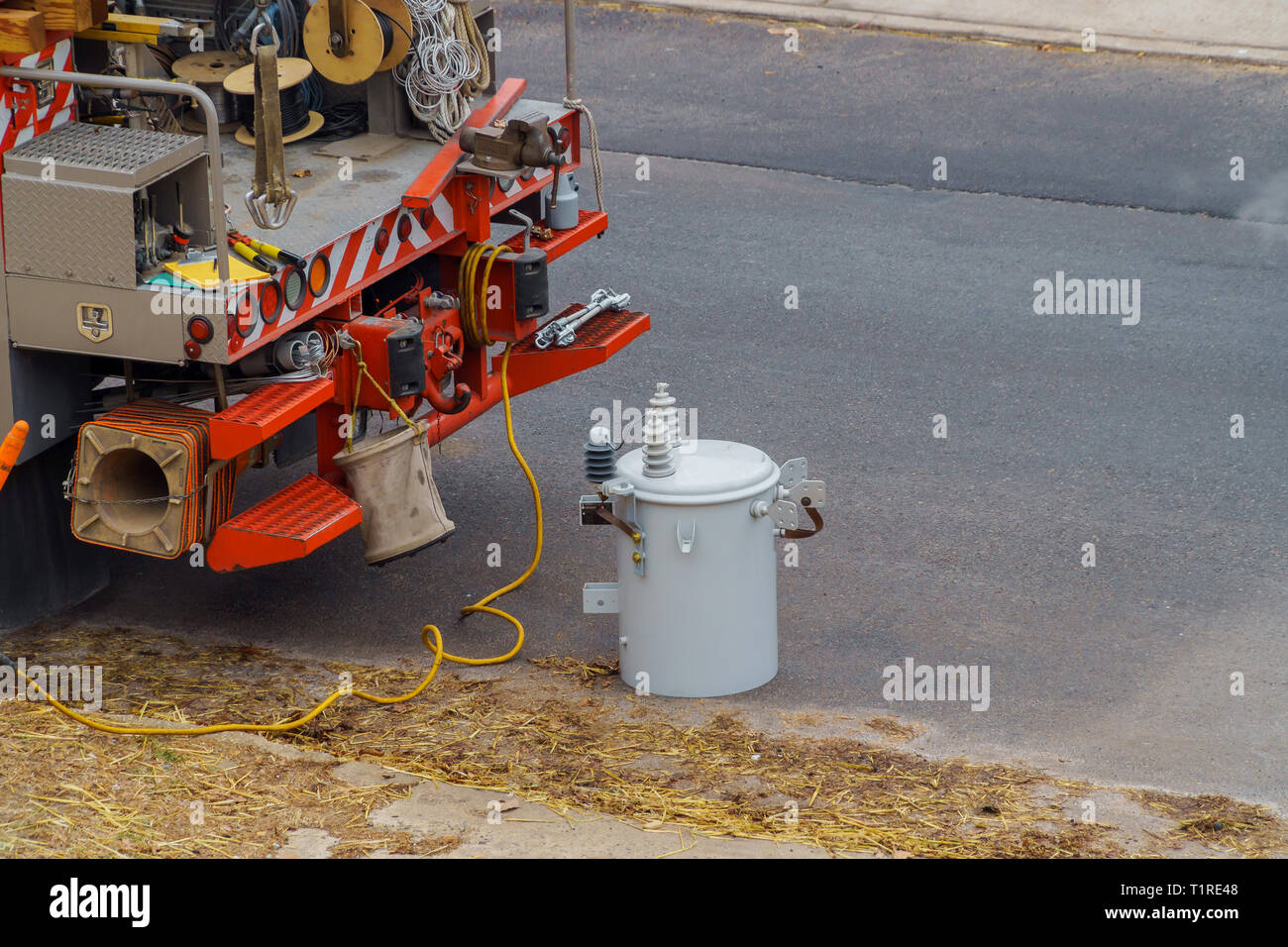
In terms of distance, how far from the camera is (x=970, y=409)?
339 inches

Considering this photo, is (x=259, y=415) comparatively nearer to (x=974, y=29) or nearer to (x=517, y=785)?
(x=517, y=785)

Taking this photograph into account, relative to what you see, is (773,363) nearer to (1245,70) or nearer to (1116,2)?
(1245,70)

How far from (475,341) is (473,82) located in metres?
1.11

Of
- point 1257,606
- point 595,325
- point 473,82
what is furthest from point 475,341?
point 1257,606

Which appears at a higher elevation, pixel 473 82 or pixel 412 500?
pixel 473 82

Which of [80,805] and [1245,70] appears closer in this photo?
[80,805]

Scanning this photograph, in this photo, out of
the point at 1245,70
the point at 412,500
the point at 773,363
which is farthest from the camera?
the point at 1245,70

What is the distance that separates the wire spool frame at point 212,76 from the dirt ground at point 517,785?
218 centimetres

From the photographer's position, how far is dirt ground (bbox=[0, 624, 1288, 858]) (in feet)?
17.3

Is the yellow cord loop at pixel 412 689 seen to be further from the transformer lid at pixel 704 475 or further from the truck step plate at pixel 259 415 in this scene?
the transformer lid at pixel 704 475

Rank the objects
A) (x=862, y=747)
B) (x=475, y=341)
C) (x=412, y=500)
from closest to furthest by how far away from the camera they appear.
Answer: (x=862, y=747), (x=412, y=500), (x=475, y=341)

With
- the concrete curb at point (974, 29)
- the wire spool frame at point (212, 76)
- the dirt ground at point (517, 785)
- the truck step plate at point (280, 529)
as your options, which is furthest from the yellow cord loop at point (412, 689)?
the concrete curb at point (974, 29)

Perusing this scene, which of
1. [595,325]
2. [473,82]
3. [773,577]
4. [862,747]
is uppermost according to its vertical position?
[473,82]

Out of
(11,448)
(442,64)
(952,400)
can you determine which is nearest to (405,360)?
(11,448)
